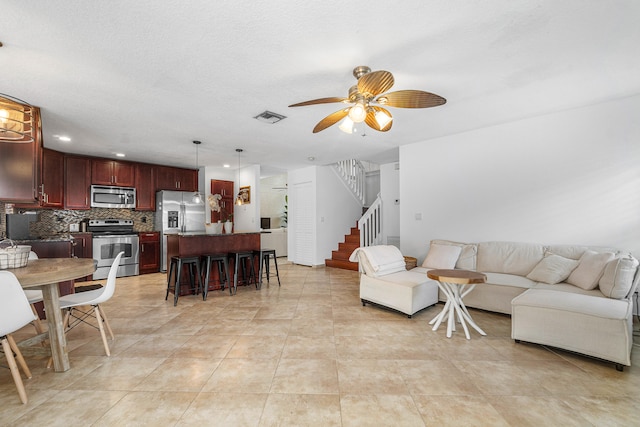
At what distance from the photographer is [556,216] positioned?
3.76 metres

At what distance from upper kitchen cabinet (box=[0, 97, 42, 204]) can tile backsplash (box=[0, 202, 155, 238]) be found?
6.97 feet

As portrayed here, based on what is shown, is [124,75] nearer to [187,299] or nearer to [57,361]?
[57,361]

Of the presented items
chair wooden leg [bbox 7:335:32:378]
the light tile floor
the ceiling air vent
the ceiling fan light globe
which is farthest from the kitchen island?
the ceiling fan light globe

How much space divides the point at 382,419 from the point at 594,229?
3.60m

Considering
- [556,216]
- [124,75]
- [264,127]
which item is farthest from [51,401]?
[556,216]

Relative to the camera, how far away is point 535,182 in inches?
154

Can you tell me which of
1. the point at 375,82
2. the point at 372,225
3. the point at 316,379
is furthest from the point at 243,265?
the point at 375,82

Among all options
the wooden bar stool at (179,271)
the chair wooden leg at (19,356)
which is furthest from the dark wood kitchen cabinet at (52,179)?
the chair wooden leg at (19,356)

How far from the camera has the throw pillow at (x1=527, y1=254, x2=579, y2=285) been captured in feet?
10.9

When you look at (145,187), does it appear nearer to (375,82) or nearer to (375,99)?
(375,99)

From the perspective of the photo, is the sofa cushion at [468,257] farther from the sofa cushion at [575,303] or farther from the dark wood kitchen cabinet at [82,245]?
the dark wood kitchen cabinet at [82,245]

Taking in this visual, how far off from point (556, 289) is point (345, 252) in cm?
419

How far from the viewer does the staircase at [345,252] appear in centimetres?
660

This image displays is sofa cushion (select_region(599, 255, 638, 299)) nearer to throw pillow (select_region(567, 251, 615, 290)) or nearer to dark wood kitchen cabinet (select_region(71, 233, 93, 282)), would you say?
throw pillow (select_region(567, 251, 615, 290))
